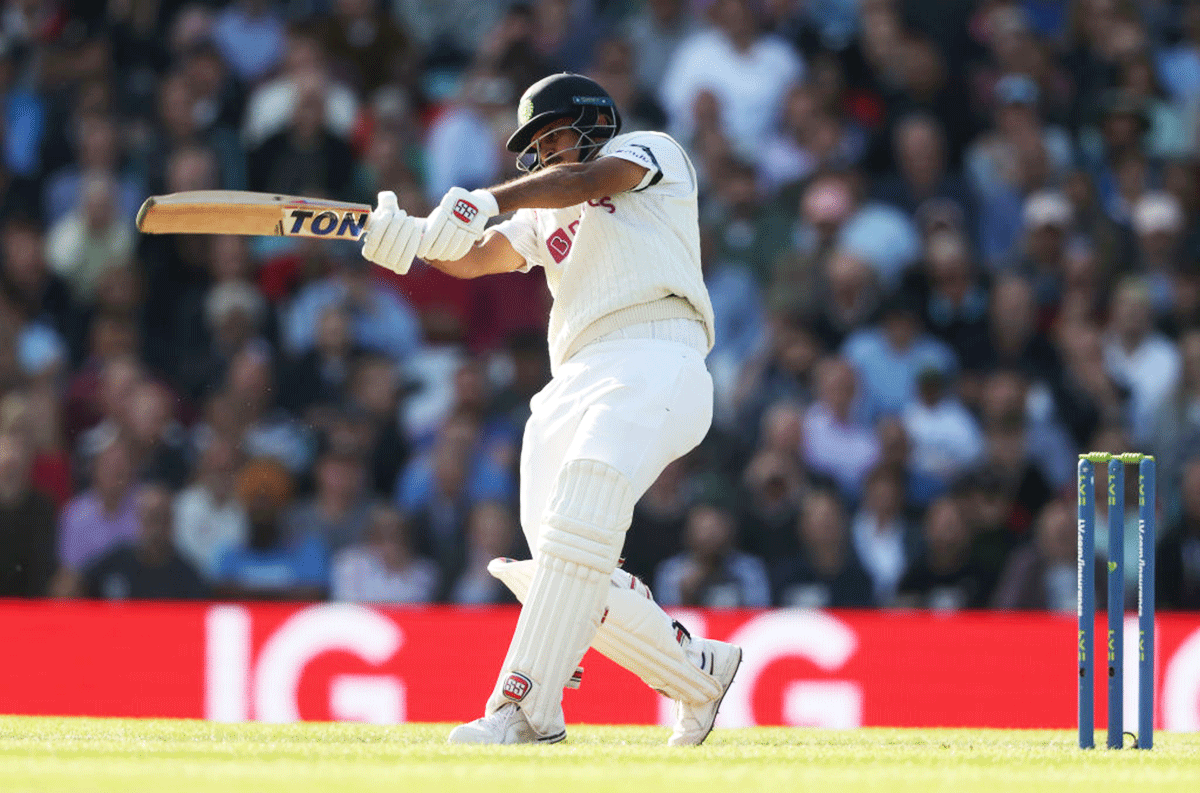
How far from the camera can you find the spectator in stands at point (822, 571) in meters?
8.43

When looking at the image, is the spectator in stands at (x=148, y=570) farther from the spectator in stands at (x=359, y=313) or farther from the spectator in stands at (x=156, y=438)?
the spectator in stands at (x=359, y=313)

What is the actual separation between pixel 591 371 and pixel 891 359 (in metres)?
4.56

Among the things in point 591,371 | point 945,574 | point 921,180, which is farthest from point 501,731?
point 921,180

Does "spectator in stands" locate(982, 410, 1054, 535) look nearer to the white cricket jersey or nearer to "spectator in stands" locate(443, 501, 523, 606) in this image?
"spectator in stands" locate(443, 501, 523, 606)

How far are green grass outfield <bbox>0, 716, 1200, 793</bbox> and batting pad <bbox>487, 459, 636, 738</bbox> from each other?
188 millimetres

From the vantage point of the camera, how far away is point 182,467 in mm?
9000

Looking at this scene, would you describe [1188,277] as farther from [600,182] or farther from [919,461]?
[600,182]

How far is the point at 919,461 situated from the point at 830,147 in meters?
2.03

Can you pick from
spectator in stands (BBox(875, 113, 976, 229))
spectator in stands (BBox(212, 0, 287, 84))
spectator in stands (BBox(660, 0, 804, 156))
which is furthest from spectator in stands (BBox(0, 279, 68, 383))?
spectator in stands (BBox(875, 113, 976, 229))

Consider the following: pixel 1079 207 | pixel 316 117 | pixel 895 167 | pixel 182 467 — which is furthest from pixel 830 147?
pixel 182 467

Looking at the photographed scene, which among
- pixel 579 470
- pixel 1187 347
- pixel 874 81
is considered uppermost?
pixel 874 81

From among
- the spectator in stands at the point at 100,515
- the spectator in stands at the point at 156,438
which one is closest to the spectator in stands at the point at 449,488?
the spectator in stands at the point at 156,438

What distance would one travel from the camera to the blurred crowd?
28.5ft

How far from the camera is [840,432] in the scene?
9.09 meters
